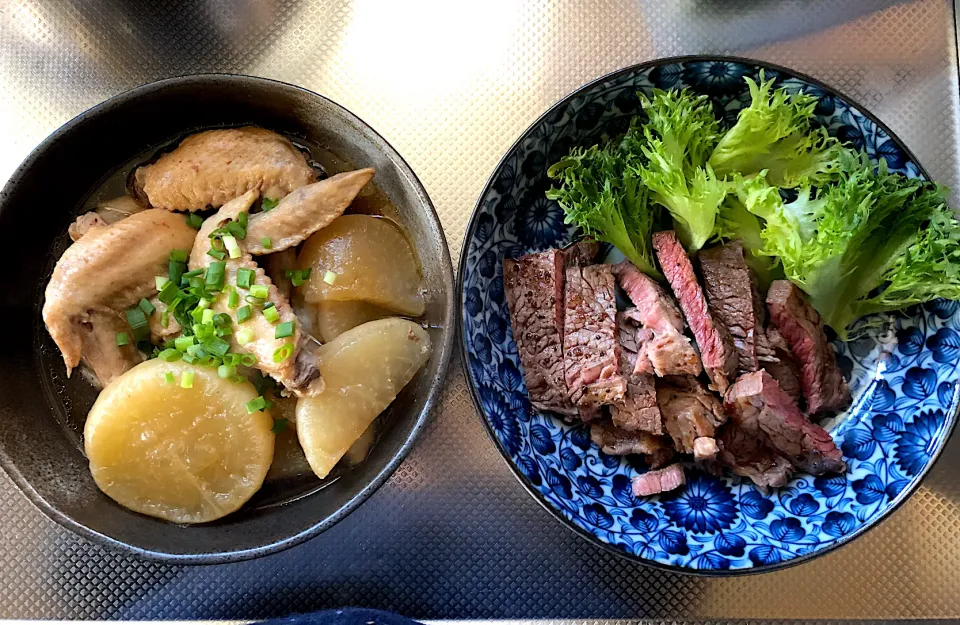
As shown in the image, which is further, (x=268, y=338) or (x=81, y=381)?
(x=81, y=381)

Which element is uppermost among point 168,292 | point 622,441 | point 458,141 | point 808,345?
point 458,141

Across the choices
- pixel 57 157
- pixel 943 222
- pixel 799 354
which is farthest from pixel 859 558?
pixel 57 157

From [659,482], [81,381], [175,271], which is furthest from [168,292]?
[659,482]

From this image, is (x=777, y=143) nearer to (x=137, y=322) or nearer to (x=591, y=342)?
(x=591, y=342)

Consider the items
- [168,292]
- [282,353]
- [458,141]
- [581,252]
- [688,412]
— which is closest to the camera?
[282,353]

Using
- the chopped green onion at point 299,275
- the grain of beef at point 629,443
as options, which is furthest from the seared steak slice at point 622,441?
the chopped green onion at point 299,275

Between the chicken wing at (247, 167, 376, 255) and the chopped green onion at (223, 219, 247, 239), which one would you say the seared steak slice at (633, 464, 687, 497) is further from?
the chopped green onion at (223, 219, 247, 239)

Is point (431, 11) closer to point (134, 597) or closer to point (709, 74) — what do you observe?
point (709, 74)
